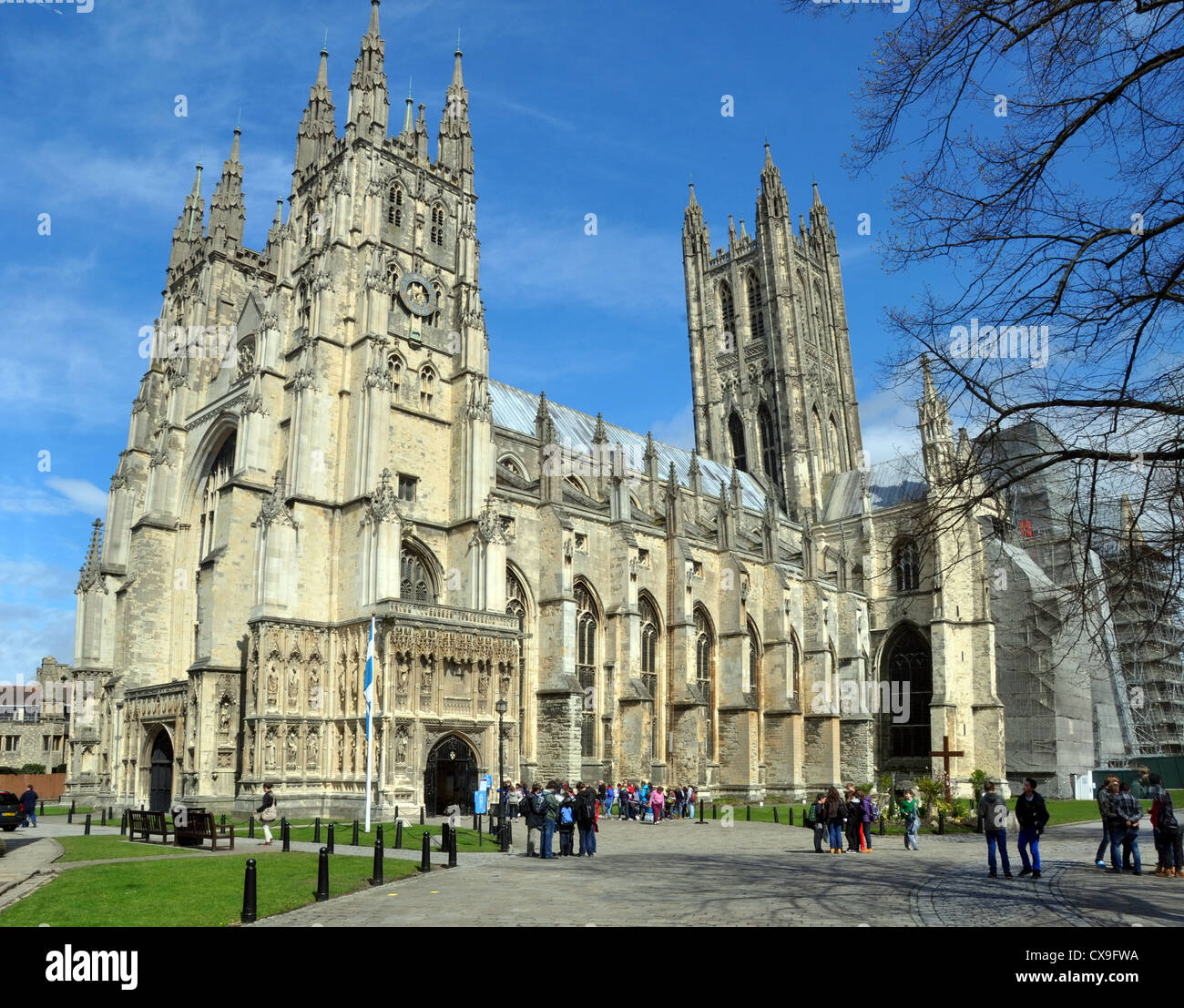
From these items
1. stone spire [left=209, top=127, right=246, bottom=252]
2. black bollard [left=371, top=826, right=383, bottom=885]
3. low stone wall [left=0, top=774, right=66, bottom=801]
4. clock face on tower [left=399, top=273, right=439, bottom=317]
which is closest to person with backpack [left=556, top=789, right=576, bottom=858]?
black bollard [left=371, top=826, right=383, bottom=885]

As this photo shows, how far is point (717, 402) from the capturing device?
2815 inches

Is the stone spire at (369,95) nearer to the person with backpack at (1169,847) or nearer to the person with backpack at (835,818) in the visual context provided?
the person with backpack at (835,818)

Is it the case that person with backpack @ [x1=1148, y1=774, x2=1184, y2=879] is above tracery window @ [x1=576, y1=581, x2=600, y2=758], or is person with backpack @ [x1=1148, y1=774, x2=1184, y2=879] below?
below

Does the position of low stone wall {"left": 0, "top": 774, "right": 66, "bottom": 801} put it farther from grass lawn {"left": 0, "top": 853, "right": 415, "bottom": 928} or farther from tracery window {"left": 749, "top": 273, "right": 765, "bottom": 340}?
tracery window {"left": 749, "top": 273, "right": 765, "bottom": 340}

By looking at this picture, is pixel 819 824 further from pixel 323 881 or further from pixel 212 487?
pixel 212 487

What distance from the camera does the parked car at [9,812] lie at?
27.4 m

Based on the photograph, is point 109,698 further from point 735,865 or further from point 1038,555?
point 1038,555

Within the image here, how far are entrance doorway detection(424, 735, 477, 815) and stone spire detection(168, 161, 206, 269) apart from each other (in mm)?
30749

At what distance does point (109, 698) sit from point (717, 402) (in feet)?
151

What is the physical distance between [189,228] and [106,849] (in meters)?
37.2

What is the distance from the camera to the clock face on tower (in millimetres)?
37812

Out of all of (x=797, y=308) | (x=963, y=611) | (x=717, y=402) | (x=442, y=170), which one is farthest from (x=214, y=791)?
(x=797, y=308)

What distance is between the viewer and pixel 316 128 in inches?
1655

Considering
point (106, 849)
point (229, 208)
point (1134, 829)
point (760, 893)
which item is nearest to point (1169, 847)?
point (1134, 829)
